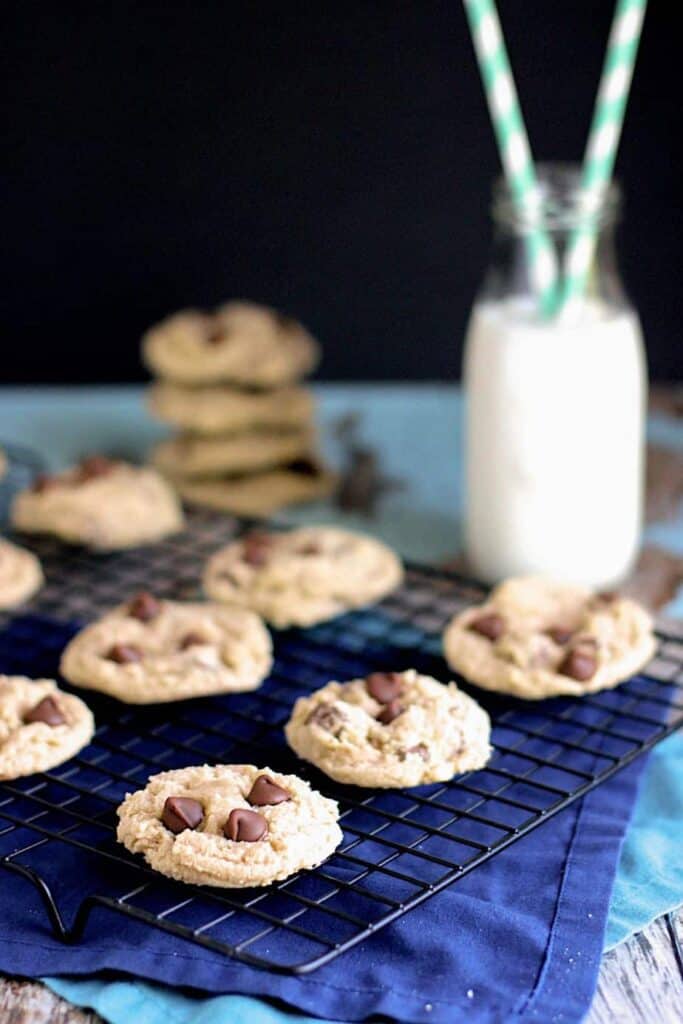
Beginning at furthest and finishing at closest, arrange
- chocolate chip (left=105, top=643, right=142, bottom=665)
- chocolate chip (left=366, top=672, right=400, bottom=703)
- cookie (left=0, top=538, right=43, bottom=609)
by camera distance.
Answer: cookie (left=0, top=538, right=43, bottom=609) → chocolate chip (left=105, top=643, right=142, bottom=665) → chocolate chip (left=366, top=672, right=400, bottom=703)

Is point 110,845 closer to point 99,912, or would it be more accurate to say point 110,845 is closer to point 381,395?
point 99,912

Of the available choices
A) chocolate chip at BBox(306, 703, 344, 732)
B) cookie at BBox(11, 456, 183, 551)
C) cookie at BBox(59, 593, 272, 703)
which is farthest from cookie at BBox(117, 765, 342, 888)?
cookie at BBox(11, 456, 183, 551)

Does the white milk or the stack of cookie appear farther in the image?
the stack of cookie

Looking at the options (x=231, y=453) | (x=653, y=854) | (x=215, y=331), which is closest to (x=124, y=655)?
(x=653, y=854)

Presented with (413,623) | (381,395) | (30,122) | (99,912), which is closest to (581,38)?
(381,395)

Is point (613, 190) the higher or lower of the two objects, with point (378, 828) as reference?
higher

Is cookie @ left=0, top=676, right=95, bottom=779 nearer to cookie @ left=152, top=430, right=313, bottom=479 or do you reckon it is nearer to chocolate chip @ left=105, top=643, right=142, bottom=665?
chocolate chip @ left=105, top=643, right=142, bottom=665

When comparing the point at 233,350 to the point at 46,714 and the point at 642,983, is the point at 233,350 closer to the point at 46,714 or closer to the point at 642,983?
the point at 46,714
